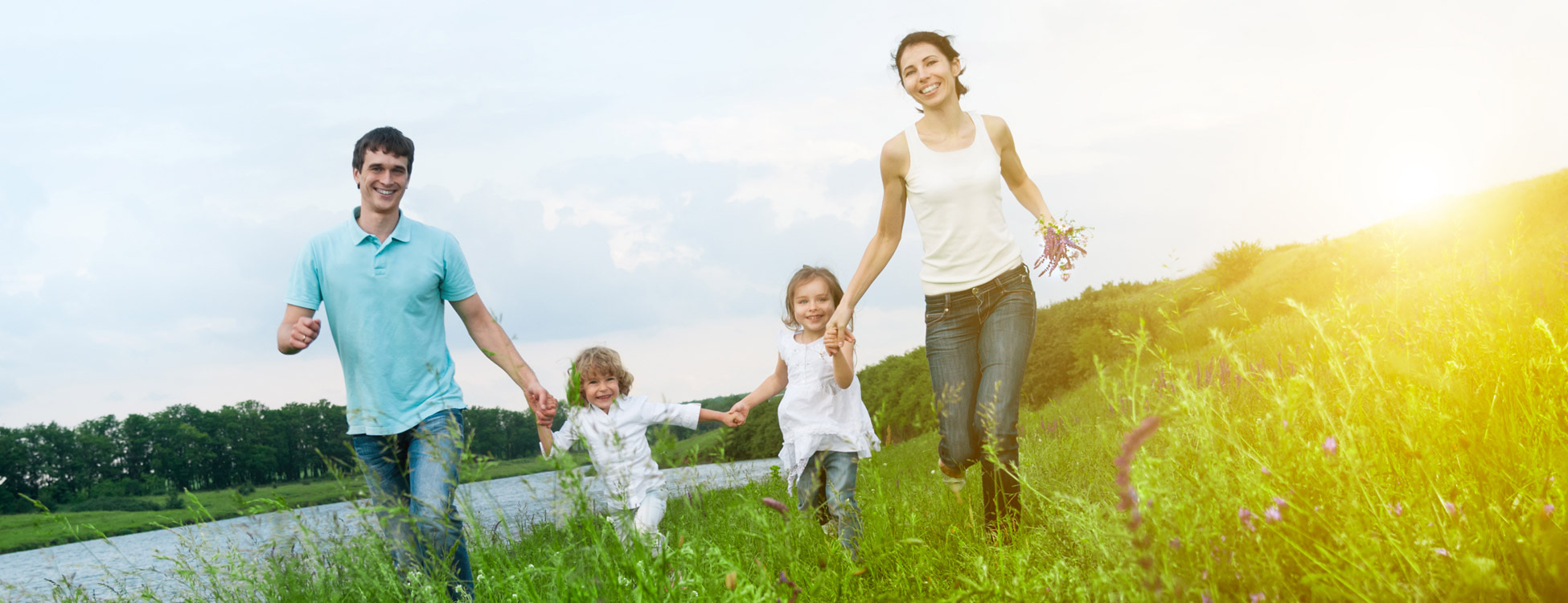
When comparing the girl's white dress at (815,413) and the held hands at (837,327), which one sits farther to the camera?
the girl's white dress at (815,413)

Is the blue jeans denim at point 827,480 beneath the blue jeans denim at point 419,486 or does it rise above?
beneath

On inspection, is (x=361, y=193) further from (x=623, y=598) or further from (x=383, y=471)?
(x=623, y=598)

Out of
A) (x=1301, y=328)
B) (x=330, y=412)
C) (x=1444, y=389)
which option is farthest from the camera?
(x=330, y=412)

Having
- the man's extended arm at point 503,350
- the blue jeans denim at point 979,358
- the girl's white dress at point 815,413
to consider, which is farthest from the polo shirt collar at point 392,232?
the blue jeans denim at point 979,358

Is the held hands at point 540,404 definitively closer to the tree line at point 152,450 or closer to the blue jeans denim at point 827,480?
the blue jeans denim at point 827,480

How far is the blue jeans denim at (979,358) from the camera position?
12.3ft

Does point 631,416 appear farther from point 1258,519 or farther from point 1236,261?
point 1236,261

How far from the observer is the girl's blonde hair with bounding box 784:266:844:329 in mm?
4831

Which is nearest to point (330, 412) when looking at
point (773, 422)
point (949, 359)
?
point (773, 422)

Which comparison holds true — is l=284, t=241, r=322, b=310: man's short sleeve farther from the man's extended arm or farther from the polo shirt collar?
the man's extended arm

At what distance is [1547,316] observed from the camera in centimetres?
466

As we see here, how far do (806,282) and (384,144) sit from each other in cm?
232

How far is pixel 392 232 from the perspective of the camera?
13.7ft

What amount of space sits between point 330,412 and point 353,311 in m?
17.1
